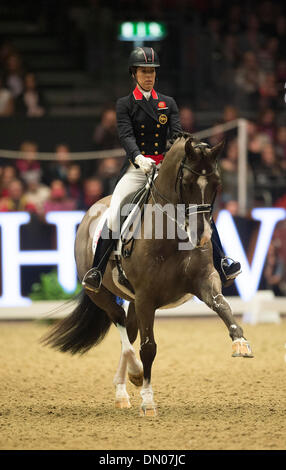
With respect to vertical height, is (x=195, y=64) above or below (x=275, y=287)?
above

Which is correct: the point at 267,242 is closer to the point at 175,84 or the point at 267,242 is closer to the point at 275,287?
the point at 275,287

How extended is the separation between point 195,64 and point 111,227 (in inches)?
385

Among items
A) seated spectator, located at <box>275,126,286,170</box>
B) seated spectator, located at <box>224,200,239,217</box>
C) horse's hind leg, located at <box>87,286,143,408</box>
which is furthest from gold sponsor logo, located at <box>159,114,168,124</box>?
seated spectator, located at <box>275,126,286,170</box>

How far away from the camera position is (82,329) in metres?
7.50

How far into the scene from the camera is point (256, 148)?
13297mm

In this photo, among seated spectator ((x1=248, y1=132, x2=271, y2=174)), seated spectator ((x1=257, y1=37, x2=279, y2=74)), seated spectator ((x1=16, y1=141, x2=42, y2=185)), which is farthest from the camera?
seated spectator ((x1=257, y1=37, x2=279, y2=74))

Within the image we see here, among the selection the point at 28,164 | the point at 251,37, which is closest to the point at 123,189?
the point at 28,164

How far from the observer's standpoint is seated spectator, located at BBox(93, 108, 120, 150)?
43.7 ft

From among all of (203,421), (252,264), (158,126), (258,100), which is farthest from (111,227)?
(258,100)

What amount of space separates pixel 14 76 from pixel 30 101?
751 millimetres

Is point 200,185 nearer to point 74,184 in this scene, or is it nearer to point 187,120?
point 74,184

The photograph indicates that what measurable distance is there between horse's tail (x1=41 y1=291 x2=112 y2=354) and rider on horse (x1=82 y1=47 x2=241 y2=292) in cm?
79

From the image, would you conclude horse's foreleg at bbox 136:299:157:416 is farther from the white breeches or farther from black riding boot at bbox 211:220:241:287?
the white breeches

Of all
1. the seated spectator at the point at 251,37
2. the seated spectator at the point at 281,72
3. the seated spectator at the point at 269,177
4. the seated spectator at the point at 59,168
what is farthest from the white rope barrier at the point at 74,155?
the seated spectator at the point at 251,37
